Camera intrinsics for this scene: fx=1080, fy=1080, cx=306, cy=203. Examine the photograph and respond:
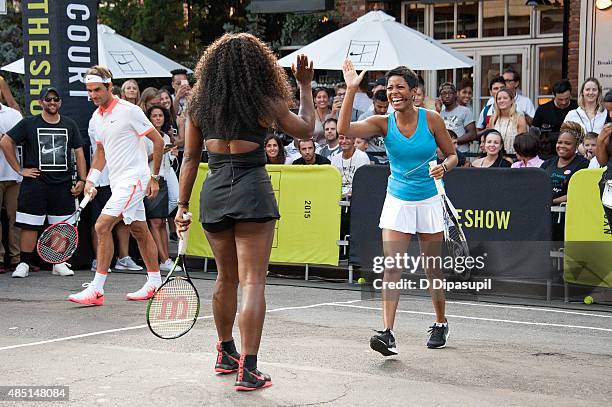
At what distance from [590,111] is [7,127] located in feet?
23.7

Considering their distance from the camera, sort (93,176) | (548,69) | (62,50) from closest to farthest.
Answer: (93,176), (62,50), (548,69)

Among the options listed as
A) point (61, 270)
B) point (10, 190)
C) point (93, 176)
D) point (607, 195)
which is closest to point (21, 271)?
point (61, 270)

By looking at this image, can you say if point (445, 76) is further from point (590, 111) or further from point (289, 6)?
point (590, 111)

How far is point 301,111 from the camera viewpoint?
6523 millimetres

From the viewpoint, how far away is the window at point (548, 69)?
18391mm

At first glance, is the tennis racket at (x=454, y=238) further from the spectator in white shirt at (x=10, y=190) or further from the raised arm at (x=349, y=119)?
the spectator in white shirt at (x=10, y=190)

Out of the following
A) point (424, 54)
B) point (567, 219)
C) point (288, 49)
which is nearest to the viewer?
point (567, 219)

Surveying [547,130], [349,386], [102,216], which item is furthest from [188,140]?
[547,130]

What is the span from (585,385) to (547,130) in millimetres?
7474

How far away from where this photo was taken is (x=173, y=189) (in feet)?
44.6

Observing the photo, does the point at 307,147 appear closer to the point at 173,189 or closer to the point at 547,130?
the point at 173,189

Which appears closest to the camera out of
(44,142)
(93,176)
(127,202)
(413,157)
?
(413,157)

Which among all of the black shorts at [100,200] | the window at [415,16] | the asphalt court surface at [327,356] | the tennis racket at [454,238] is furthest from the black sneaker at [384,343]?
the window at [415,16]

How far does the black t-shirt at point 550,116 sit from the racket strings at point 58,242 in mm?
6377
